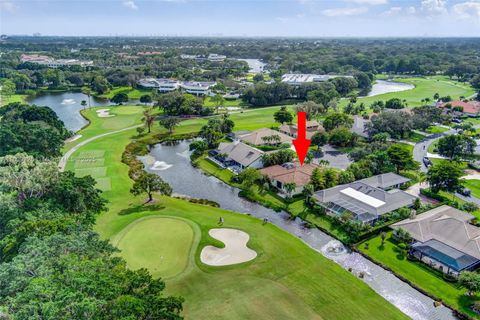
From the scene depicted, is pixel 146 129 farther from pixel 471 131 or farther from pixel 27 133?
pixel 471 131

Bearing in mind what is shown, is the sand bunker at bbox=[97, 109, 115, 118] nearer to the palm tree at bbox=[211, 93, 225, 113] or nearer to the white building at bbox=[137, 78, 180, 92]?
the palm tree at bbox=[211, 93, 225, 113]

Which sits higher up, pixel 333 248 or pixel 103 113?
pixel 103 113

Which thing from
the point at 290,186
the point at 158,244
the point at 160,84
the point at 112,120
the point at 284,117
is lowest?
the point at 158,244

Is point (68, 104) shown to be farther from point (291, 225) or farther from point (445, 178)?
point (445, 178)

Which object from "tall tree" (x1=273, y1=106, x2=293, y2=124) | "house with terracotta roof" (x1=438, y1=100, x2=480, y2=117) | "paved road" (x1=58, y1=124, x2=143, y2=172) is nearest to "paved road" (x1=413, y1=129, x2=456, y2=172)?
"house with terracotta roof" (x1=438, y1=100, x2=480, y2=117)

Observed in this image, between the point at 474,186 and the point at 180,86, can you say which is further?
the point at 180,86

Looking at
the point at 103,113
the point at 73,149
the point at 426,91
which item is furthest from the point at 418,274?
the point at 426,91

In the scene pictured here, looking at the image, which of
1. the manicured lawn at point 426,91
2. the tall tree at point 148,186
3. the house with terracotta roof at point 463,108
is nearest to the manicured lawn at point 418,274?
the tall tree at point 148,186

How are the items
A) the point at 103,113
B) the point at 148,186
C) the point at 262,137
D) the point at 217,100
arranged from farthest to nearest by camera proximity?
1. the point at 217,100
2. the point at 103,113
3. the point at 262,137
4. the point at 148,186
